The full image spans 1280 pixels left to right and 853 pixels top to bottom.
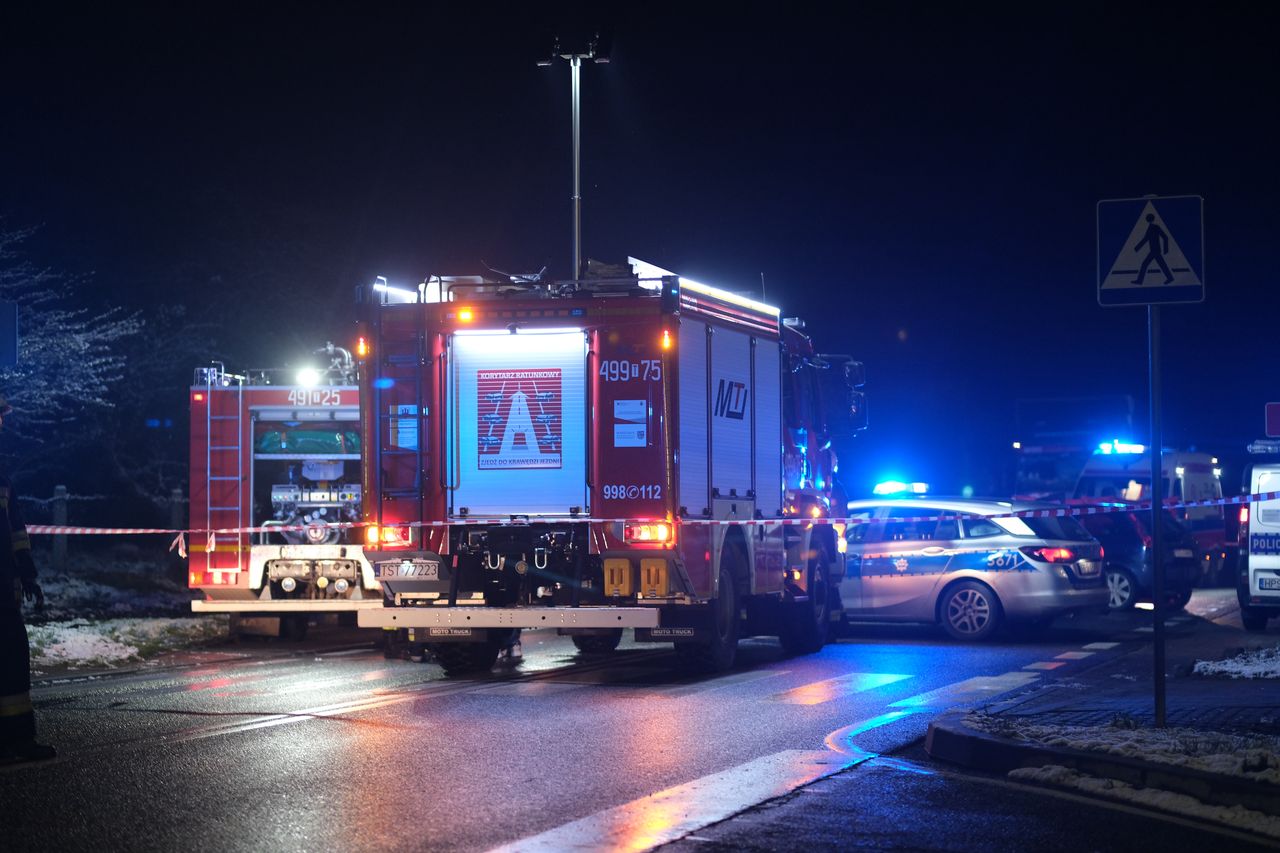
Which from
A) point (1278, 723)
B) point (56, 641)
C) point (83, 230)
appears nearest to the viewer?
point (1278, 723)

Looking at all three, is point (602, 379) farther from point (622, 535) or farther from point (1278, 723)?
point (1278, 723)

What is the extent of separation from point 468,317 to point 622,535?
2.24 meters

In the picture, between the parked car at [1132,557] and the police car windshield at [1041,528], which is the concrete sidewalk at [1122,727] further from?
the parked car at [1132,557]

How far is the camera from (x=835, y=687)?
1295cm

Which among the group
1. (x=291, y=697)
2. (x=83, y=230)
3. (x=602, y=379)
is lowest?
(x=291, y=697)

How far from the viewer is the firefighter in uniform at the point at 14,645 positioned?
8.75 meters

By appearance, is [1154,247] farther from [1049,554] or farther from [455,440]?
[1049,554]

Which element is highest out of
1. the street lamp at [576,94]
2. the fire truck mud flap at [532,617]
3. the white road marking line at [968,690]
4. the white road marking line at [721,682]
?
the street lamp at [576,94]

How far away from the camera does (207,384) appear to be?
58.9 ft

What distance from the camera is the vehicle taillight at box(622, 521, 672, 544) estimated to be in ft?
43.7

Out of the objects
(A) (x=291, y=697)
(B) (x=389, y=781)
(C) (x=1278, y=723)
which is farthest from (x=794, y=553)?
(B) (x=389, y=781)

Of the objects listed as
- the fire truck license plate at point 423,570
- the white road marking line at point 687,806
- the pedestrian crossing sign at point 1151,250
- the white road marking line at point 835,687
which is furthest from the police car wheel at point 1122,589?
the white road marking line at point 687,806

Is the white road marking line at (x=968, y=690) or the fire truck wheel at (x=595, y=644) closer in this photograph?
the white road marking line at (x=968, y=690)

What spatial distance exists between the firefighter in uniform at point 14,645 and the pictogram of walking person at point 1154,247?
634 cm
